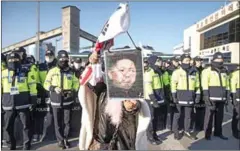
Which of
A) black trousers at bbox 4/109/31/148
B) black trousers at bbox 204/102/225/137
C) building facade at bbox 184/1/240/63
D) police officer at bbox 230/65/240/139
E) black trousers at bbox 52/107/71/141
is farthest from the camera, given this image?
black trousers at bbox 204/102/225/137

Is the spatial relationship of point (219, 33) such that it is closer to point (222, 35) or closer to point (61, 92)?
point (222, 35)

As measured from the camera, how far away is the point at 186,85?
5.11 metres

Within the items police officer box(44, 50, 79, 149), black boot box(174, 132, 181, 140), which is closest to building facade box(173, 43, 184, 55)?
black boot box(174, 132, 181, 140)

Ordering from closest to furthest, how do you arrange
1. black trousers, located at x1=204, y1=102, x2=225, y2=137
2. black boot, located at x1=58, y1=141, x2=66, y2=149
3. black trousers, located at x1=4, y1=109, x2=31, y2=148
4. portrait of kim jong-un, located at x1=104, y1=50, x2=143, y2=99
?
portrait of kim jong-un, located at x1=104, y1=50, x2=143, y2=99 → black trousers, located at x1=4, y1=109, x2=31, y2=148 → black boot, located at x1=58, y1=141, x2=66, y2=149 → black trousers, located at x1=204, y1=102, x2=225, y2=137

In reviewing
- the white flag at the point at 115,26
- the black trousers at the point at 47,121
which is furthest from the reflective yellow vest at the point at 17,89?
the white flag at the point at 115,26

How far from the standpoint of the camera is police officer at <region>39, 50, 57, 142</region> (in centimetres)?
473

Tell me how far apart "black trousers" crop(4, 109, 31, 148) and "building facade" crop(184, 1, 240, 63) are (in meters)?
2.40

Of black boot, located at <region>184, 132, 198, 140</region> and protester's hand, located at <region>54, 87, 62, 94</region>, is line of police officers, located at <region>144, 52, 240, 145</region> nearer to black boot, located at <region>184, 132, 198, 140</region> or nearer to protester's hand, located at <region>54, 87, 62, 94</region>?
black boot, located at <region>184, 132, 198, 140</region>

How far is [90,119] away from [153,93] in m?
2.92

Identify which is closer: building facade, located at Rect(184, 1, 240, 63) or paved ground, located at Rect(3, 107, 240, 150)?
building facade, located at Rect(184, 1, 240, 63)

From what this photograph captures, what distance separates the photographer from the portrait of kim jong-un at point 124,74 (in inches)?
85.4

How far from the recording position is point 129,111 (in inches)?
87.6

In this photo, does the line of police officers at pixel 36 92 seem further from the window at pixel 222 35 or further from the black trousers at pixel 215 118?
the black trousers at pixel 215 118

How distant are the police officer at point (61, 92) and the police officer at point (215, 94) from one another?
2.10 metres
